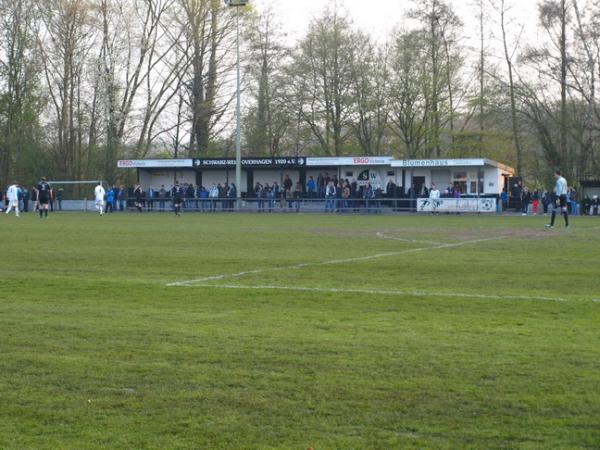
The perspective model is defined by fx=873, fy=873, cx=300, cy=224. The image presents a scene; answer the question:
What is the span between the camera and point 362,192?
50969 millimetres

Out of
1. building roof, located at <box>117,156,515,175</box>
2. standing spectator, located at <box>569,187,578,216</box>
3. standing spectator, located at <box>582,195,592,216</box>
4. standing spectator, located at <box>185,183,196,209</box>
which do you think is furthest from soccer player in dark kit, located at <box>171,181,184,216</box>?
standing spectator, located at <box>582,195,592,216</box>

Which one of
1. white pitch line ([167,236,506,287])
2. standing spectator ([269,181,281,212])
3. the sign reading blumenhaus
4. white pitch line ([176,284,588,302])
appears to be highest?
the sign reading blumenhaus

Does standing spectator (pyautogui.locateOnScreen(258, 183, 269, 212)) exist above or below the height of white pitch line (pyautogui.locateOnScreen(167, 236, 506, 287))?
above

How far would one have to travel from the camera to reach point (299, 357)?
6738 mm

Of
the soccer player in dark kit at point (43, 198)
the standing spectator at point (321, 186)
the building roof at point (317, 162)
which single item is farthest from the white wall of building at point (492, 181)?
the soccer player in dark kit at point (43, 198)

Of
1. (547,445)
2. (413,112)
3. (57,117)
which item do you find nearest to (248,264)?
(547,445)

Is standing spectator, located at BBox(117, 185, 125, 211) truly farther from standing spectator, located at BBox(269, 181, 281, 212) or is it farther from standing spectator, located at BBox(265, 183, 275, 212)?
standing spectator, located at BBox(269, 181, 281, 212)

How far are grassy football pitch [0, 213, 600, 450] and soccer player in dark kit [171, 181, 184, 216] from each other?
31.4 m

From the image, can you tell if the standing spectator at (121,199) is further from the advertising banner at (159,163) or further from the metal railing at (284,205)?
the advertising banner at (159,163)

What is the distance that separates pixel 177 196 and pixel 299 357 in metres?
40.2

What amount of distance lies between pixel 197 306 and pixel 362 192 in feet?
137

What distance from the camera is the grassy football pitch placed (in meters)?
4.94

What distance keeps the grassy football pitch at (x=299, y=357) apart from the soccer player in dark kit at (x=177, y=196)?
3144 centimetres

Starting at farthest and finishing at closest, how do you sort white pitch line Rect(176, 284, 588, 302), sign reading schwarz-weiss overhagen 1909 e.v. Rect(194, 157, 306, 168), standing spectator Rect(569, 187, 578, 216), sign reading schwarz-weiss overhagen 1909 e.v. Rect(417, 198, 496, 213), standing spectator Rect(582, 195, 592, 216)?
sign reading schwarz-weiss overhagen 1909 e.v. Rect(194, 157, 306, 168) < standing spectator Rect(569, 187, 578, 216) < standing spectator Rect(582, 195, 592, 216) < sign reading schwarz-weiss overhagen 1909 e.v. Rect(417, 198, 496, 213) < white pitch line Rect(176, 284, 588, 302)
